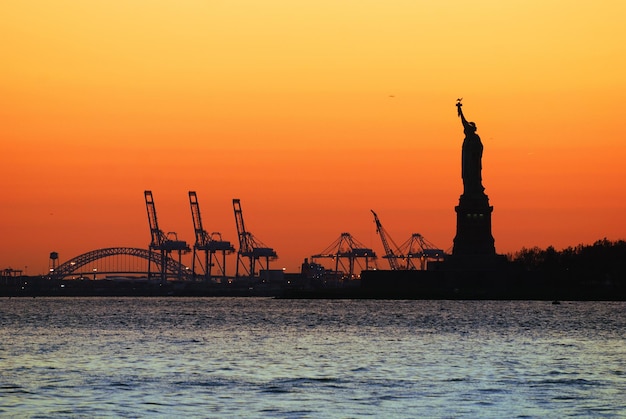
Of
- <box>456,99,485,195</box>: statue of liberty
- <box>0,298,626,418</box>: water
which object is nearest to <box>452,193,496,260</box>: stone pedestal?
<box>456,99,485,195</box>: statue of liberty

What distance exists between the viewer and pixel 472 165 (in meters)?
165

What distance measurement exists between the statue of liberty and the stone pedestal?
3.12 ft

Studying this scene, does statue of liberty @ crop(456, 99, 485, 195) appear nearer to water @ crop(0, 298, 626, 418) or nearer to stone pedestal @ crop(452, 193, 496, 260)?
stone pedestal @ crop(452, 193, 496, 260)

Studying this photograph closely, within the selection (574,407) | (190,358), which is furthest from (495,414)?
(190,358)

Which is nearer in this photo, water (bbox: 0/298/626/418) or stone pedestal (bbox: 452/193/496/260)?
water (bbox: 0/298/626/418)

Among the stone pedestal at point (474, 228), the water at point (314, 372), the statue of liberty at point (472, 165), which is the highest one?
the statue of liberty at point (472, 165)

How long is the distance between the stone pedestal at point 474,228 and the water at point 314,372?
226ft

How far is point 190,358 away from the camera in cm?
6381

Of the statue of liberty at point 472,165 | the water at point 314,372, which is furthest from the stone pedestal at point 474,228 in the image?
the water at point 314,372

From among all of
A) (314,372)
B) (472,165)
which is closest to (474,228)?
(472,165)

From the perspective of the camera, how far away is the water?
4300cm

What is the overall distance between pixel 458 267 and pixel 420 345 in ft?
318

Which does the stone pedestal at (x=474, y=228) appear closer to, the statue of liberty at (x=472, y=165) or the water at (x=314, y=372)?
the statue of liberty at (x=472, y=165)

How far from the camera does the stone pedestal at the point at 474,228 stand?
16450 centimetres
